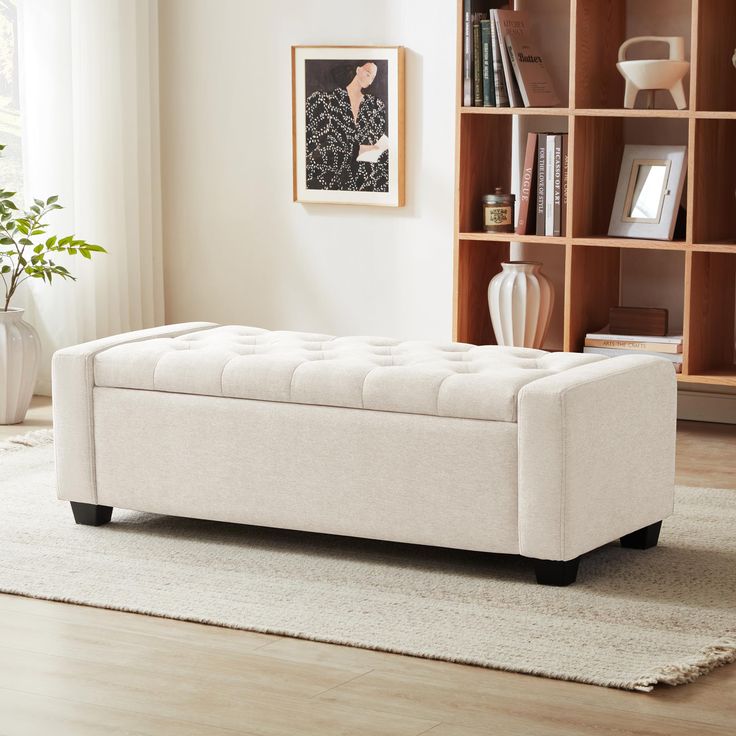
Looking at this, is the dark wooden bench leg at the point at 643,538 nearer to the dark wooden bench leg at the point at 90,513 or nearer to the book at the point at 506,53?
the dark wooden bench leg at the point at 90,513

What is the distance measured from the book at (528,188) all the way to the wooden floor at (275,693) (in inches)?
95.6

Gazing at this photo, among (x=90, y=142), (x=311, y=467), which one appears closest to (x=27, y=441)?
(x=90, y=142)

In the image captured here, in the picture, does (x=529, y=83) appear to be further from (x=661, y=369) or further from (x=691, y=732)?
(x=691, y=732)

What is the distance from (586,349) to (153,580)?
7.07ft

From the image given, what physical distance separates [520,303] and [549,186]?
41 centimetres

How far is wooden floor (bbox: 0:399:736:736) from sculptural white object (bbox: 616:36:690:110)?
8.17ft

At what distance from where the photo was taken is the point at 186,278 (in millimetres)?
5805

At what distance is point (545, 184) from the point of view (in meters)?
4.71

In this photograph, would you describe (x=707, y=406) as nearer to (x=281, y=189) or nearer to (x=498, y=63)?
(x=498, y=63)

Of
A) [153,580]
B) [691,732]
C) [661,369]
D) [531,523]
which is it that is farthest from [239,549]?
[691,732]

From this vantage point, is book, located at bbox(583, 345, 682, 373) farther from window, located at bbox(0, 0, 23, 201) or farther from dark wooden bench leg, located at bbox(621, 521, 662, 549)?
window, located at bbox(0, 0, 23, 201)

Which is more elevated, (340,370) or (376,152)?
(376,152)

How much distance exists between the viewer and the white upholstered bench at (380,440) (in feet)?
9.59

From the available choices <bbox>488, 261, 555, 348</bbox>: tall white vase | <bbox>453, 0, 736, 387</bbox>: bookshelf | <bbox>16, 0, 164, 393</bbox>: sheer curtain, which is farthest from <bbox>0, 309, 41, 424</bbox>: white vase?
<bbox>488, 261, 555, 348</bbox>: tall white vase
